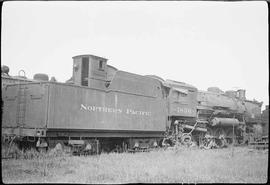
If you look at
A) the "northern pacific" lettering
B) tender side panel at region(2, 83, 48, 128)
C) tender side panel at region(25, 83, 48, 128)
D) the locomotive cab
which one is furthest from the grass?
the locomotive cab

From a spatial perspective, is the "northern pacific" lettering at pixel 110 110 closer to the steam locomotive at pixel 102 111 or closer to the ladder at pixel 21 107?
the steam locomotive at pixel 102 111

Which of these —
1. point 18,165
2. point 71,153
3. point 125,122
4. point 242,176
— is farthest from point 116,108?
point 242,176

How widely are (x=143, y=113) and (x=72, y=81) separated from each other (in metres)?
2.93

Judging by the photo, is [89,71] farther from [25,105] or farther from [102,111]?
[25,105]

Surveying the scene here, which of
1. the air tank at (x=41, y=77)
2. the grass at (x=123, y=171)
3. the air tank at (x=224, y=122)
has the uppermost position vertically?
the air tank at (x=41, y=77)

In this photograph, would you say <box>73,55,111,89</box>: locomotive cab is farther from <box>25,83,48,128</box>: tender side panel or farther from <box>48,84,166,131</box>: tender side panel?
<box>25,83,48,128</box>: tender side panel

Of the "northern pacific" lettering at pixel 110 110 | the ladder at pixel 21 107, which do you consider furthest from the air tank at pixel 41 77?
the "northern pacific" lettering at pixel 110 110

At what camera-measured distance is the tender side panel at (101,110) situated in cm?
910

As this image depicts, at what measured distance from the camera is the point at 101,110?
33.5 ft

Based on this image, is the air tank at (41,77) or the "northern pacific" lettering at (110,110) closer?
the "northern pacific" lettering at (110,110)

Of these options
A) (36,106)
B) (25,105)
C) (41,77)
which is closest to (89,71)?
(36,106)

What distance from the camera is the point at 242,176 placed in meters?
6.86

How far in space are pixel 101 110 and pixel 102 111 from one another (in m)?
0.05

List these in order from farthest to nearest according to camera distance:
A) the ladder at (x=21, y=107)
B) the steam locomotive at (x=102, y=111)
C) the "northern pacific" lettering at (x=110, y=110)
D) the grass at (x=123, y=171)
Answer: the "northern pacific" lettering at (x=110, y=110) < the ladder at (x=21, y=107) < the steam locomotive at (x=102, y=111) < the grass at (x=123, y=171)
